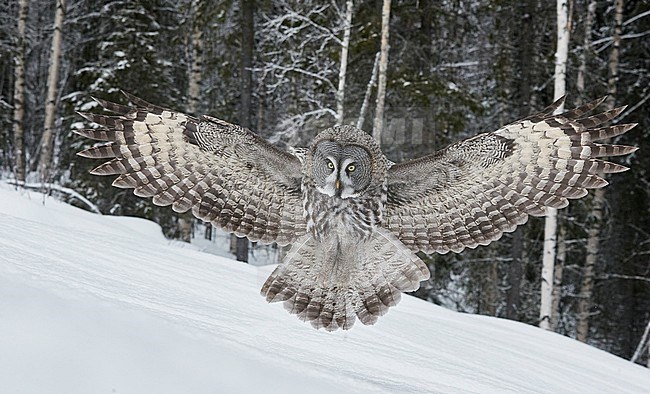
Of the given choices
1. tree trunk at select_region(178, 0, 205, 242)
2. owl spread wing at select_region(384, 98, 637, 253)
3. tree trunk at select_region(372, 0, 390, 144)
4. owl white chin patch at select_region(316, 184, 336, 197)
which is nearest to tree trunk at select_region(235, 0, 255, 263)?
tree trunk at select_region(178, 0, 205, 242)

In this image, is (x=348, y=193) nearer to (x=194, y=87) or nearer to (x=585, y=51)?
(x=585, y=51)

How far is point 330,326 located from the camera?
9.59 ft

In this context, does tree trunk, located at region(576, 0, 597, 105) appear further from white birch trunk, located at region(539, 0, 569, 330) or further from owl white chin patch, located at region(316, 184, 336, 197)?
owl white chin patch, located at region(316, 184, 336, 197)

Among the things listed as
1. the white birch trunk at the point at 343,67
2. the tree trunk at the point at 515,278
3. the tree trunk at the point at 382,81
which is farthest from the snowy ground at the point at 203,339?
the tree trunk at the point at 515,278

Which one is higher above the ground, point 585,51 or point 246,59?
point 585,51

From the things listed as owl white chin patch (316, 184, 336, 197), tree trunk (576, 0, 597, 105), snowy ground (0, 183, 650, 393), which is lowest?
snowy ground (0, 183, 650, 393)

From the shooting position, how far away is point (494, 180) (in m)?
3.02

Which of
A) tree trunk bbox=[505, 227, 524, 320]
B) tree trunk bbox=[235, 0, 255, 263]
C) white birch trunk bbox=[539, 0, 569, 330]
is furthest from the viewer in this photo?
tree trunk bbox=[235, 0, 255, 263]

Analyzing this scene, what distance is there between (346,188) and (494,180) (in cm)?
69

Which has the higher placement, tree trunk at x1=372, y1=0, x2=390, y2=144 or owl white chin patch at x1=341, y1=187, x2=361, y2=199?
tree trunk at x1=372, y1=0, x2=390, y2=144

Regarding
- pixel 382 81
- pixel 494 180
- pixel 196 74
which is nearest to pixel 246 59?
pixel 196 74

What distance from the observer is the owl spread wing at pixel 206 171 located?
292 centimetres

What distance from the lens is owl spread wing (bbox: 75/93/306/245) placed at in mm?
2920

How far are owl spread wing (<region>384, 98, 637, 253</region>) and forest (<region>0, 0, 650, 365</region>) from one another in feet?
19.7
